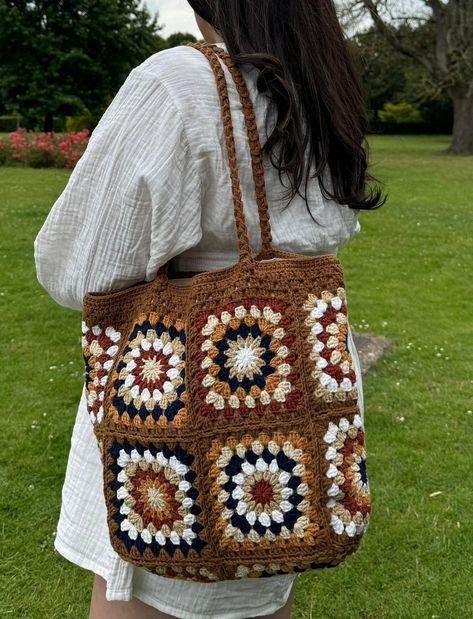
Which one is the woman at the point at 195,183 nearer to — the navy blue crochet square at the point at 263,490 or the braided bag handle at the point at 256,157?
the braided bag handle at the point at 256,157

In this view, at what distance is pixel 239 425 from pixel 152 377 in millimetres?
189

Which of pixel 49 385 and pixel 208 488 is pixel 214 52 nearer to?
pixel 208 488

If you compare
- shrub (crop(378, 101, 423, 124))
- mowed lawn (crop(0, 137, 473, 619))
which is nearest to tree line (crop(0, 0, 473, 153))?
shrub (crop(378, 101, 423, 124))

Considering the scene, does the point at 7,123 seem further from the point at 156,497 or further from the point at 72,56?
the point at 156,497

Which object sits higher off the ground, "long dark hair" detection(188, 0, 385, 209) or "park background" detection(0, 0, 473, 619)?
"long dark hair" detection(188, 0, 385, 209)

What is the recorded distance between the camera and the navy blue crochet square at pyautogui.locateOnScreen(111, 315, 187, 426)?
4.34ft

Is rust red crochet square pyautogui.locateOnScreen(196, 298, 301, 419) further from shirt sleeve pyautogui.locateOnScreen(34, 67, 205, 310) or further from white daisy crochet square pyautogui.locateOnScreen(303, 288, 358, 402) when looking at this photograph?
shirt sleeve pyautogui.locateOnScreen(34, 67, 205, 310)

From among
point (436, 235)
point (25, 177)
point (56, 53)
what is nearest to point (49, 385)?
point (436, 235)

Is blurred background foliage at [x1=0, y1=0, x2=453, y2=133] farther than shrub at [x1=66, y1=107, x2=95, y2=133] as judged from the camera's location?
No

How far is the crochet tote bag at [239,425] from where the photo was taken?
1.31 meters

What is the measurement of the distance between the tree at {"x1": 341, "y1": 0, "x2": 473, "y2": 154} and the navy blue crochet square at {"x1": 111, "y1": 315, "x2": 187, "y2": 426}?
85.1ft

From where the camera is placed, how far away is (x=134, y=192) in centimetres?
137

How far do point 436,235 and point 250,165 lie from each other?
963cm

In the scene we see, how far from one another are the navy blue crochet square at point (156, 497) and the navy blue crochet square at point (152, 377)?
6 cm
